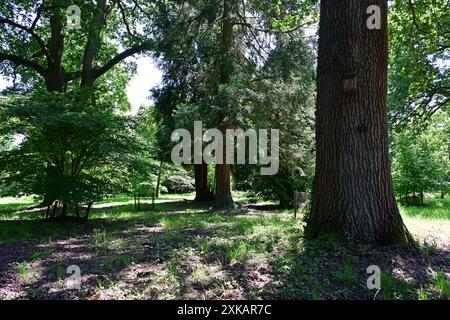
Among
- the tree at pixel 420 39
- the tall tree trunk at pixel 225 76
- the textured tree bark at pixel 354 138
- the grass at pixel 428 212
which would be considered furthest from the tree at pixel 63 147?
the grass at pixel 428 212

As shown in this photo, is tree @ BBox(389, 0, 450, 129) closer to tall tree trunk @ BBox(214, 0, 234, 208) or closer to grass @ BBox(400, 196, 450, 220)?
grass @ BBox(400, 196, 450, 220)

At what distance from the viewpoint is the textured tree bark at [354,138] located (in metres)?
4.83

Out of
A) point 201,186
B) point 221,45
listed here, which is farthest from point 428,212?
point 201,186

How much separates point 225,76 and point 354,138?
895cm

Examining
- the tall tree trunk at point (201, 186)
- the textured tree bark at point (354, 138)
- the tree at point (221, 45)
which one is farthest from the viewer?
the tall tree trunk at point (201, 186)

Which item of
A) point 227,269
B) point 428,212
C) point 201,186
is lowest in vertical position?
point 428,212

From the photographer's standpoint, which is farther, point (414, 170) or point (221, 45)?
point (414, 170)

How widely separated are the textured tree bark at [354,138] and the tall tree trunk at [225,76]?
300 inches

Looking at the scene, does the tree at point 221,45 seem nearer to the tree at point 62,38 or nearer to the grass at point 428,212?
the tree at point 62,38

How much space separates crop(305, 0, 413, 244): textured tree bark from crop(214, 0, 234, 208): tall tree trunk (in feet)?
25.0

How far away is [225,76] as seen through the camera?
13.2 m

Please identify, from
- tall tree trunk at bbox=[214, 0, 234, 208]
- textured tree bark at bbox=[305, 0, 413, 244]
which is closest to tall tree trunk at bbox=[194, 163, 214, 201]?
tall tree trunk at bbox=[214, 0, 234, 208]

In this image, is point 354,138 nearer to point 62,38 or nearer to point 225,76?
point 225,76
